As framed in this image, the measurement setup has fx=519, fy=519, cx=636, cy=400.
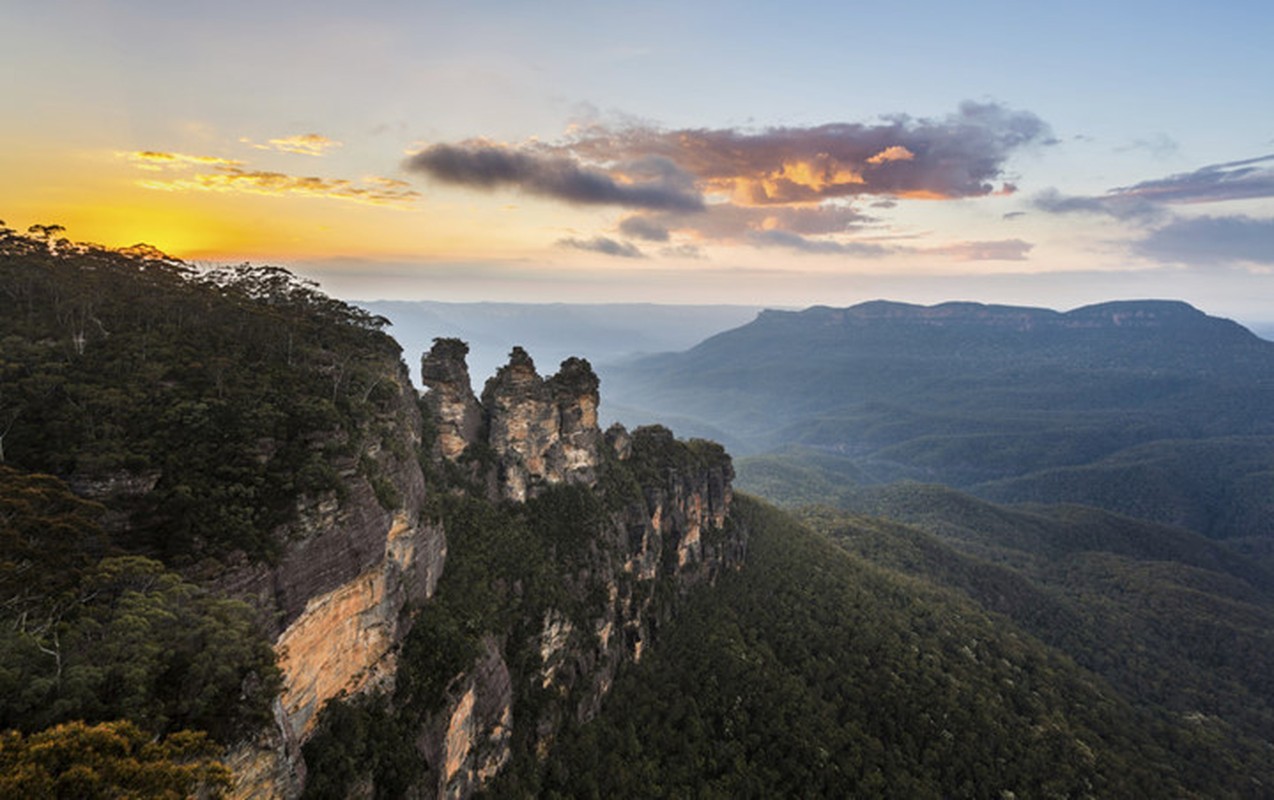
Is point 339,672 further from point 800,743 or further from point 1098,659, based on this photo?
point 1098,659

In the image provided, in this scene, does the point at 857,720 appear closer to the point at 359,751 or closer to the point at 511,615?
the point at 511,615

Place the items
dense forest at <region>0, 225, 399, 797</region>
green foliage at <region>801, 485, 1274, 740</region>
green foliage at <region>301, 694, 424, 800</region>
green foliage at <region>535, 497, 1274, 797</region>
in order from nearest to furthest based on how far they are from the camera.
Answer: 1. dense forest at <region>0, 225, 399, 797</region>
2. green foliage at <region>301, 694, 424, 800</region>
3. green foliage at <region>535, 497, 1274, 797</region>
4. green foliage at <region>801, 485, 1274, 740</region>

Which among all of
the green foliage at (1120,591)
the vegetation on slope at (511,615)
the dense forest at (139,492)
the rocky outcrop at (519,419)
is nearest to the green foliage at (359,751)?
the vegetation on slope at (511,615)

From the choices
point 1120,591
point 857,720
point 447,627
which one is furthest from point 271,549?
point 1120,591

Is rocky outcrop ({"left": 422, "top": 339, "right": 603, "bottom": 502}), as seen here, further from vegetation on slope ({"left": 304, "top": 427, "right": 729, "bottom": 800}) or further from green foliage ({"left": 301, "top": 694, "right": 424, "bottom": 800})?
green foliage ({"left": 301, "top": 694, "right": 424, "bottom": 800})

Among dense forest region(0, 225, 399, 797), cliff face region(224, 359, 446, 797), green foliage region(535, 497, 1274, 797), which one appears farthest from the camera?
green foliage region(535, 497, 1274, 797)

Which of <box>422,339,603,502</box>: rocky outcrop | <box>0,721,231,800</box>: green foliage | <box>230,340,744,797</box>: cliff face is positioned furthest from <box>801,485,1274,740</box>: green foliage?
<box>0,721,231,800</box>: green foliage

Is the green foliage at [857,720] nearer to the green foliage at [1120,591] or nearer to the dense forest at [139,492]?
the green foliage at [1120,591]
